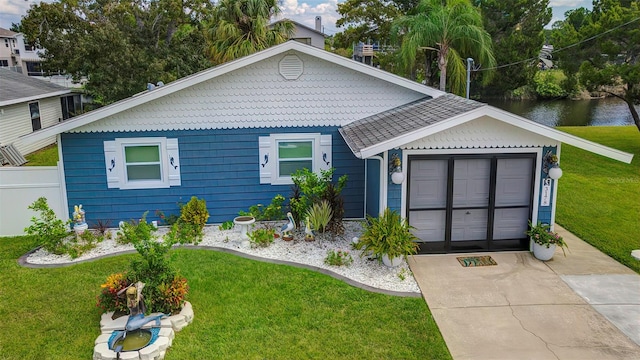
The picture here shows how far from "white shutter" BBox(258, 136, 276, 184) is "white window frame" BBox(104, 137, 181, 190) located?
1784 millimetres

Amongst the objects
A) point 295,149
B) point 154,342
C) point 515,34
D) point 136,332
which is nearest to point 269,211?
point 295,149

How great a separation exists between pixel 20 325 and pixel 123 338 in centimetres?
182

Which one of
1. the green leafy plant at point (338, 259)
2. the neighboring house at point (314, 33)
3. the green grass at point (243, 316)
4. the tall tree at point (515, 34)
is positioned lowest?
the green grass at point (243, 316)

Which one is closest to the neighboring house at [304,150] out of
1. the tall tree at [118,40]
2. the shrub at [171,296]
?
the shrub at [171,296]

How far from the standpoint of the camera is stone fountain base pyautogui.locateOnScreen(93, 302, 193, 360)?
18.4 feet

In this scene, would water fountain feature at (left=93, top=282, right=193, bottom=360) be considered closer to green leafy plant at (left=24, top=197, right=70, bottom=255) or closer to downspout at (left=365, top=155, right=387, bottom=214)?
green leafy plant at (left=24, top=197, right=70, bottom=255)

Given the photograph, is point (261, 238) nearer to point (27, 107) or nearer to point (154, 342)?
point (154, 342)

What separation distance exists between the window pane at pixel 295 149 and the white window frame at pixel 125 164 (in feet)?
7.45

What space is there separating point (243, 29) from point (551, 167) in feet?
49.2

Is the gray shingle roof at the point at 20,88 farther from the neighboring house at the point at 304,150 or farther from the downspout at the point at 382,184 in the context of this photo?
the downspout at the point at 382,184

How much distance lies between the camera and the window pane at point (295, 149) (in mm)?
10492

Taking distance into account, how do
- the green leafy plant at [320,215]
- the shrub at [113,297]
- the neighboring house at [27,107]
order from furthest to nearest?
the neighboring house at [27,107]
the green leafy plant at [320,215]
the shrub at [113,297]

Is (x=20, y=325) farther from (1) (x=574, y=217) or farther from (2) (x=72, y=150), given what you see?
(1) (x=574, y=217)

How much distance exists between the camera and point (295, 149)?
34.6 ft
